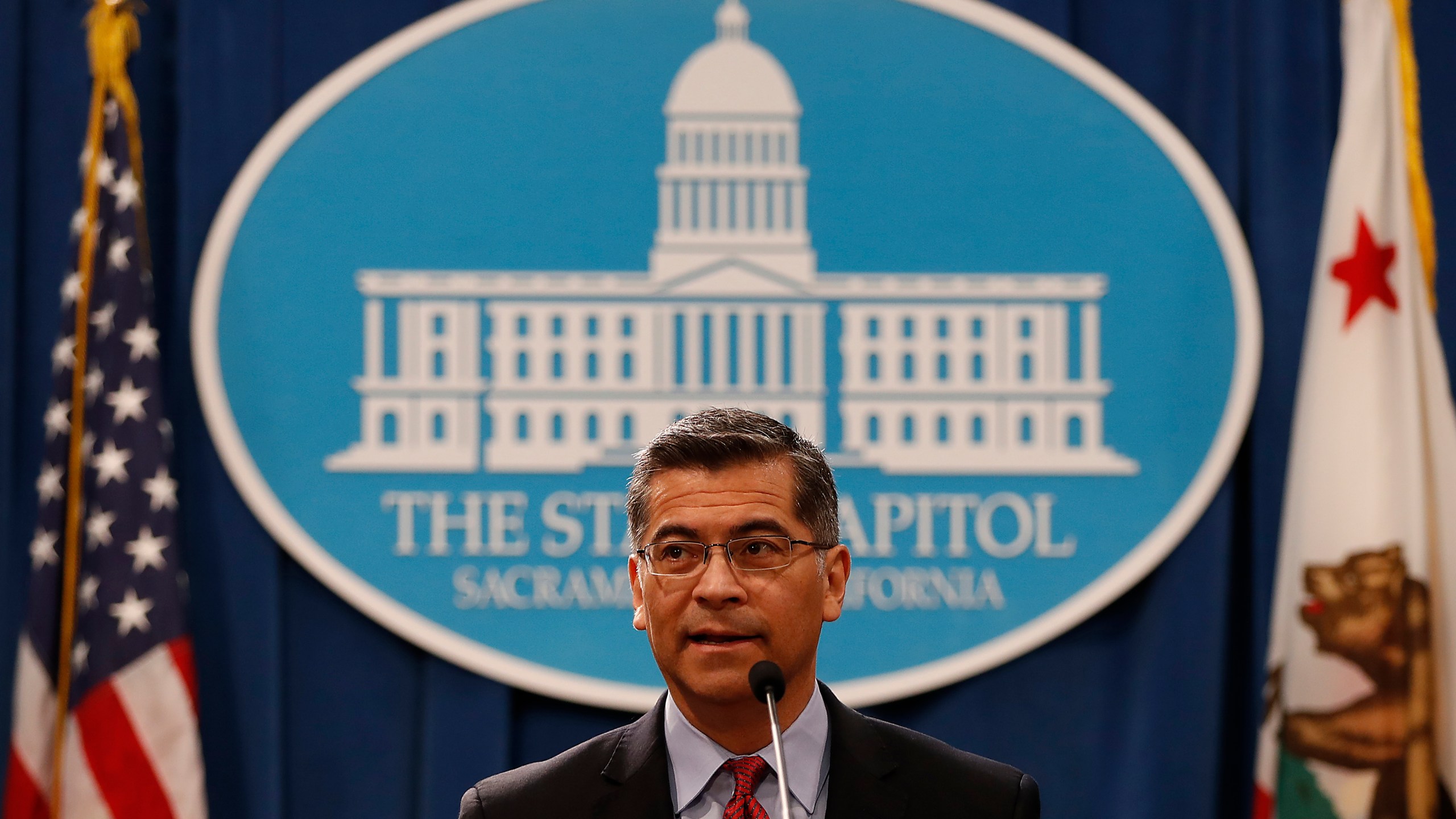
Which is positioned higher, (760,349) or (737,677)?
(760,349)

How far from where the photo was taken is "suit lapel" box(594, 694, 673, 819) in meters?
1.63

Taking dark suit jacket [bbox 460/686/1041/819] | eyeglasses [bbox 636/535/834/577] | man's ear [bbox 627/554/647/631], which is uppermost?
eyeglasses [bbox 636/535/834/577]

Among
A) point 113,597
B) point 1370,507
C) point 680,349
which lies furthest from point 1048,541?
point 113,597

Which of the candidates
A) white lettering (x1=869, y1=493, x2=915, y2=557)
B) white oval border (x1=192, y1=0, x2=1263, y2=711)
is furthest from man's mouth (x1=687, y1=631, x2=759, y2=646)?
white lettering (x1=869, y1=493, x2=915, y2=557)

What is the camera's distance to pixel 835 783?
64.7 inches

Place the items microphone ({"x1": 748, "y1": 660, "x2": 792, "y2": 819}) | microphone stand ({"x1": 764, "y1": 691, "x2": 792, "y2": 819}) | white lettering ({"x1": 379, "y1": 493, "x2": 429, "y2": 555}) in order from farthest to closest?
white lettering ({"x1": 379, "y1": 493, "x2": 429, "y2": 555}) < microphone ({"x1": 748, "y1": 660, "x2": 792, "y2": 819}) < microphone stand ({"x1": 764, "y1": 691, "x2": 792, "y2": 819})

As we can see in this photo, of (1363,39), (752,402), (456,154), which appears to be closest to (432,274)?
(456,154)

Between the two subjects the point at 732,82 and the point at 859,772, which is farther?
the point at 732,82

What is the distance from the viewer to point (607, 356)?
290 centimetres

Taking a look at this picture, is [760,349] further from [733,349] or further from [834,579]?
[834,579]

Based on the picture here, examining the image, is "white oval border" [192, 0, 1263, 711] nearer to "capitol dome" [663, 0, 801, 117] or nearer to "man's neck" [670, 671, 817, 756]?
"capitol dome" [663, 0, 801, 117]

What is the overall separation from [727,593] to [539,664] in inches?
55.0

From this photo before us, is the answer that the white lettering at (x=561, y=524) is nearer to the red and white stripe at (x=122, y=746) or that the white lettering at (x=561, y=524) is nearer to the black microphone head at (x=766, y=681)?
the red and white stripe at (x=122, y=746)

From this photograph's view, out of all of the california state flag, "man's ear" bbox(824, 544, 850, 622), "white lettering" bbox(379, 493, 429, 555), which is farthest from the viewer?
"white lettering" bbox(379, 493, 429, 555)
